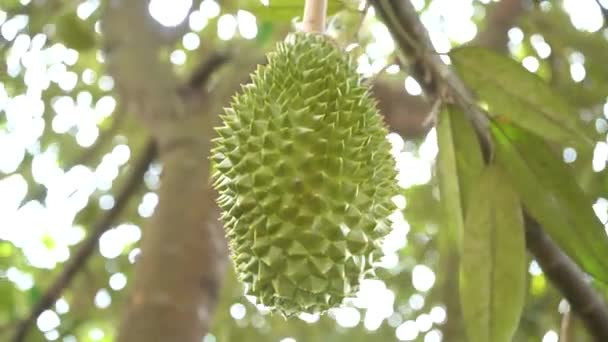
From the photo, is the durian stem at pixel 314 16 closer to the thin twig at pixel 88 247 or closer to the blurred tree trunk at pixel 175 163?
the blurred tree trunk at pixel 175 163

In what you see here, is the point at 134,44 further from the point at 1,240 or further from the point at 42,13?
the point at 1,240

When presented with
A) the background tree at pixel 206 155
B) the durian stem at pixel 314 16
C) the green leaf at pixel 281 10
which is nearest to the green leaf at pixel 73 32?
the background tree at pixel 206 155

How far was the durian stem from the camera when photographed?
0.92 metres

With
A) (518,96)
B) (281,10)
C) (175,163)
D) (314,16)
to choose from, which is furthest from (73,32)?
(518,96)

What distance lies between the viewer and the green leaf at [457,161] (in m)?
0.97

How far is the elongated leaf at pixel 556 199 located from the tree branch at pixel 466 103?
0.04 m

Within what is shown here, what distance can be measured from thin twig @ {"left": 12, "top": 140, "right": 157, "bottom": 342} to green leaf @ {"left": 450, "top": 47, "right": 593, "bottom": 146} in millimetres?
1204

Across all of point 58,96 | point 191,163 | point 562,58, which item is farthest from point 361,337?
point 58,96

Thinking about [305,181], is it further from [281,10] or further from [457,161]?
[281,10]

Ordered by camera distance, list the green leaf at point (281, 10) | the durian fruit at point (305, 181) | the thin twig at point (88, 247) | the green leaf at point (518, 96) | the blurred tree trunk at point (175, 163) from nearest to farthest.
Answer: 1. the durian fruit at point (305, 181)
2. the green leaf at point (518, 96)
3. the green leaf at point (281, 10)
4. the blurred tree trunk at point (175, 163)
5. the thin twig at point (88, 247)

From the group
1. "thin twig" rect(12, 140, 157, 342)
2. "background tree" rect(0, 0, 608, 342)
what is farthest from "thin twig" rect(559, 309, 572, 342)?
"thin twig" rect(12, 140, 157, 342)

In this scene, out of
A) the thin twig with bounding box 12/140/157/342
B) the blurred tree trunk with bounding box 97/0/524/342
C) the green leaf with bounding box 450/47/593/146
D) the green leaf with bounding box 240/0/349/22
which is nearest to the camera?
the green leaf with bounding box 450/47/593/146

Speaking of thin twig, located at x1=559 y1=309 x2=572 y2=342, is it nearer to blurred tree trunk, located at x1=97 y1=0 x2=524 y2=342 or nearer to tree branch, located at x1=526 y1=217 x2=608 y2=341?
tree branch, located at x1=526 y1=217 x2=608 y2=341

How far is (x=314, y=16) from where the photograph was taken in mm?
926
